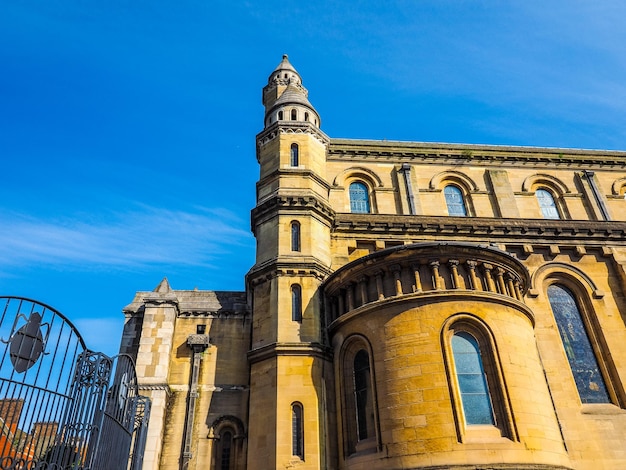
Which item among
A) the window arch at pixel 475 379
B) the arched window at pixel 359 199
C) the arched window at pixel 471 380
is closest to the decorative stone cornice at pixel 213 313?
the arched window at pixel 359 199

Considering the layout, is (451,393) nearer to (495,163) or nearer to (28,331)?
(28,331)

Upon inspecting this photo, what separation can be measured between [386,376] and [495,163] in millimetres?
15482

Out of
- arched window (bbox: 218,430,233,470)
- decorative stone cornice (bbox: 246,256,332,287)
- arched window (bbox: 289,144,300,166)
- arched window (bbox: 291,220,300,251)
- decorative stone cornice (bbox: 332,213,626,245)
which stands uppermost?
arched window (bbox: 289,144,300,166)

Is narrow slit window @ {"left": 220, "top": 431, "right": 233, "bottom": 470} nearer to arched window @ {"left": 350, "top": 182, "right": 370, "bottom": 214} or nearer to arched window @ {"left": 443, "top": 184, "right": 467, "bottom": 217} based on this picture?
arched window @ {"left": 350, "top": 182, "right": 370, "bottom": 214}

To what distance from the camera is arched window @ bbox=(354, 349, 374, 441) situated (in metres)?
15.1

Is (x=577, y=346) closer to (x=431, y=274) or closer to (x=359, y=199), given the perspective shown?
(x=431, y=274)

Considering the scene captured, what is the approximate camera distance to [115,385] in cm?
1030

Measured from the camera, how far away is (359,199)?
23984mm

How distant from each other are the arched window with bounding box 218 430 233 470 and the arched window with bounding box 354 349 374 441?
4.93 metres

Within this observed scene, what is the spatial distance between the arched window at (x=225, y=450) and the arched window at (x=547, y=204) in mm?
18318

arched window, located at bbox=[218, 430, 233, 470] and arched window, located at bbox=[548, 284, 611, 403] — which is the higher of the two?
arched window, located at bbox=[548, 284, 611, 403]

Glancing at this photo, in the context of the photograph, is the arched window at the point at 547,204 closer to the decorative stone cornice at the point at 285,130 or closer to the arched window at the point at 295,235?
the decorative stone cornice at the point at 285,130

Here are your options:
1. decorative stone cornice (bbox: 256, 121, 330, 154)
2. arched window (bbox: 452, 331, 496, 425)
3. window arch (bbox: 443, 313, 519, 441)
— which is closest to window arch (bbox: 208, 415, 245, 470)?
window arch (bbox: 443, 313, 519, 441)

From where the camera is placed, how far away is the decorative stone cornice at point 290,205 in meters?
19.8
